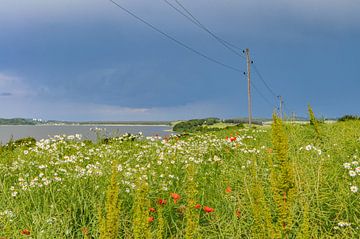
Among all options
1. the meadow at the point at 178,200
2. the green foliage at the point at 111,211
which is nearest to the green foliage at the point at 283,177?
the meadow at the point at 178,200

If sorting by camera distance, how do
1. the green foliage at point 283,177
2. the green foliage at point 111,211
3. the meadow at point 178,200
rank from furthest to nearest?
1. the meadow at point 178,200
2. the green foliage at point 283,177
3. the green foliage at point 111,211

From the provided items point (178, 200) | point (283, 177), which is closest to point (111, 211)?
point (283, 177)

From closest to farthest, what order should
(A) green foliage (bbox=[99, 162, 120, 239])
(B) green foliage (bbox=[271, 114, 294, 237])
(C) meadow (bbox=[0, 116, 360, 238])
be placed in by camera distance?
(A) green foliage (bbox=[99, 162, 120, 239]) < (B) green foliage (bbox=[271, 114, 294, 237]) < (C) meadow (bbox=[0, 116, 360, 238])

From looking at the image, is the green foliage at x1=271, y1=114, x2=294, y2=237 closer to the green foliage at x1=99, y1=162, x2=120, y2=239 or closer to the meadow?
the meadow

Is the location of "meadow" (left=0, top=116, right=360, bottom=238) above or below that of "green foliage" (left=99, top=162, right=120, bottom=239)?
below

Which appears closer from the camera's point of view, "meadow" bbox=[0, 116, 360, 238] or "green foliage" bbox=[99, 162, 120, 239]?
"green foliage" bbox=[99, 162, 120, 239]

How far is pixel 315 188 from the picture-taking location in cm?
570

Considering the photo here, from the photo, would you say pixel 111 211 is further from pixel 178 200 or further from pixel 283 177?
pixel 178 200

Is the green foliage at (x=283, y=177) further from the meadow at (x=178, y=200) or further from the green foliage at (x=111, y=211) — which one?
the green foliage at (x=111, y=211)

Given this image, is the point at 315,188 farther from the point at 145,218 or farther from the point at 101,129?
the point at 101,129

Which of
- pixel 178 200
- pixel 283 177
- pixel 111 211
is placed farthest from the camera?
pixel 178 200

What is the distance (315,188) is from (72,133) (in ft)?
28.9

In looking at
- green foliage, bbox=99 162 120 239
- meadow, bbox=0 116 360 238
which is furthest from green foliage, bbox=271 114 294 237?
green foliage, bbox=99 162 120 239

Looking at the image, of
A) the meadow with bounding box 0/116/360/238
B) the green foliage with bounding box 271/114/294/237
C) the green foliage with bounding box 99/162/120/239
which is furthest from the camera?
the meadow with bounding box 0/116/360/238
